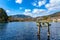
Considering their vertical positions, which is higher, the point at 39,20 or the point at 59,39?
the point at 39,20

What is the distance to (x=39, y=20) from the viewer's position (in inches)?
2196

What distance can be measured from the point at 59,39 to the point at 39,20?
405 inches

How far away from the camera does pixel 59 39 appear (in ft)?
174
